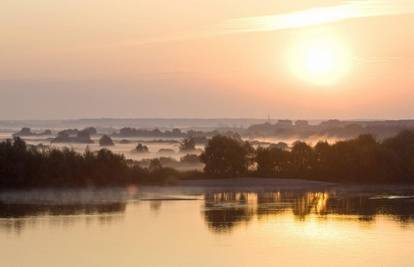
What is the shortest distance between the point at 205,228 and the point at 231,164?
13035 mm

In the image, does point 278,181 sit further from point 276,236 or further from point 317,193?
point 276,236

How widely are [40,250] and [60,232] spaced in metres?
2.74

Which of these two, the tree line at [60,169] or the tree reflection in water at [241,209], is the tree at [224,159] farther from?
the tree reflection in water at [241,209]

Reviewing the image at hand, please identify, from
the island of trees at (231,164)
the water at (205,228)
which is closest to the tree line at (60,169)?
the island of trees at (231,164)

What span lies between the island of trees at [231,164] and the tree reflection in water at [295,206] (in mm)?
3187

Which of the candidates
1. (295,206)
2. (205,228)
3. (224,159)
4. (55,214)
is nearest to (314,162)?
(224,159)

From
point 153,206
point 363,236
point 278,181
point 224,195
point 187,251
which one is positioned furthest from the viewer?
point 278,181

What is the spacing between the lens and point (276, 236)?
76.1 feet

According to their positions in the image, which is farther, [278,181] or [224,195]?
[278,181]

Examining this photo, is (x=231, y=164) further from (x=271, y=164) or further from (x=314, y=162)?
(x=314, y=162)

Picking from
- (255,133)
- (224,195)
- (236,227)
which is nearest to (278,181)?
(224,195)

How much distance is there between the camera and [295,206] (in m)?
30.2

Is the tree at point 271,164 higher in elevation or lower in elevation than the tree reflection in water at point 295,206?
higher

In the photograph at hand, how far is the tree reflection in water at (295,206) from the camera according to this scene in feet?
87.9
